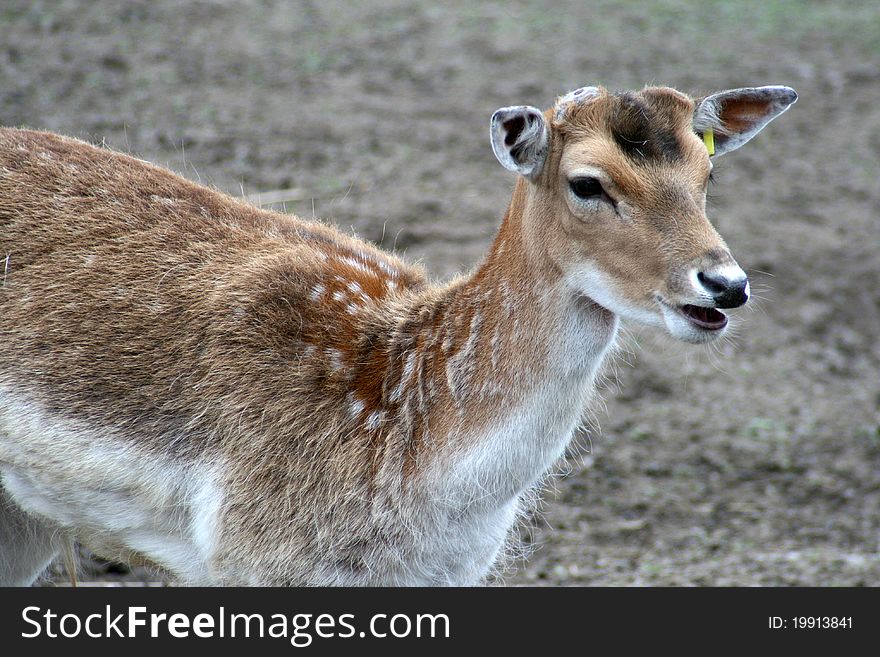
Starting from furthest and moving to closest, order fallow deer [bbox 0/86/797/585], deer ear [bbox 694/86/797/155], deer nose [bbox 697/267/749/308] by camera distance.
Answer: deer ear [bbox 694/86/797/155]
fallow deer [bbox 0/86/797/585]
deer nose [bbox 697/267/749/308]

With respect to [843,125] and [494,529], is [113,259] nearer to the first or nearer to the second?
[494,529]

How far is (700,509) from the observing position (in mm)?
6902

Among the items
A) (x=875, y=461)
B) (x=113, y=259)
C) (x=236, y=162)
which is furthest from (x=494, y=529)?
(x=236, y=162)

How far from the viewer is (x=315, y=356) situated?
4410 mm

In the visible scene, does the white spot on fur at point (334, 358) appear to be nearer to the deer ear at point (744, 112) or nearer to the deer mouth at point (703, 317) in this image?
the deer mouth at point (703, 317)

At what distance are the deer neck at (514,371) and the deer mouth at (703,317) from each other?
41 cm

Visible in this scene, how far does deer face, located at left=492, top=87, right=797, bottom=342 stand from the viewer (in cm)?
374

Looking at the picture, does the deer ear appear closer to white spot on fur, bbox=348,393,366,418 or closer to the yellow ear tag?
the yellow ear tag

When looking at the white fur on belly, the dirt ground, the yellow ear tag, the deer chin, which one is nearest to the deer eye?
the deer chin

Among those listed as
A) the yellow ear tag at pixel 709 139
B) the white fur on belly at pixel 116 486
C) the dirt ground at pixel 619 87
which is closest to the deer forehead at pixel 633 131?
the yellow ear tag at pixel 709 139

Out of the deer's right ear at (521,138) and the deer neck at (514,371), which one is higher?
the deer's right ear at (521,138)

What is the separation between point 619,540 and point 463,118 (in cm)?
571

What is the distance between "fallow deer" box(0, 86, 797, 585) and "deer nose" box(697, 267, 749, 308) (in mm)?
236

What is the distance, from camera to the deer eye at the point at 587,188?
12.9 ft
